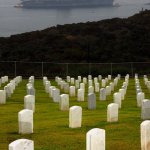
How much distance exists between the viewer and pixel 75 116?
15.3m

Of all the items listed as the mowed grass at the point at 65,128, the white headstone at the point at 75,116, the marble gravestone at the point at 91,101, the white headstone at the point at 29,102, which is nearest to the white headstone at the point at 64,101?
the mowed grass at the point at 65,128

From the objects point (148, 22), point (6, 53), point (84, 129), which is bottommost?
point (84, 129)

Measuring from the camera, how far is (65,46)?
195ft

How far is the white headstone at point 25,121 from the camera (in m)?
14.2

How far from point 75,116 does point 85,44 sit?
4401 centimetres

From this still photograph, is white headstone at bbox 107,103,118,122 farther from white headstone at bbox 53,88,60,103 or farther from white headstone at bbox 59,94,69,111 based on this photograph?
white headstone at bbox 53,88,60,103

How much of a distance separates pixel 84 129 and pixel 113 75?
102 ft

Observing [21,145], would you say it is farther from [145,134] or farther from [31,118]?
[31,118]

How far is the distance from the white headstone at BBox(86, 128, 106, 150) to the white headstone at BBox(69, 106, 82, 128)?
4.61m

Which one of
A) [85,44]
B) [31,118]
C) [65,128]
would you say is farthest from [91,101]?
[85,44]

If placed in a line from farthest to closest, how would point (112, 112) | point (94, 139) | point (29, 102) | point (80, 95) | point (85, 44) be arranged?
point (85, 44) → point (80, 95) → point (29, 102) → point (112, 112) → point (94, 139)

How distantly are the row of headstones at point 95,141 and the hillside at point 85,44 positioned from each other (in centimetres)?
4320

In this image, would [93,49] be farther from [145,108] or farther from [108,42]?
[145,108]

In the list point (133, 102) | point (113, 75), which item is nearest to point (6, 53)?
point (113, 75)
